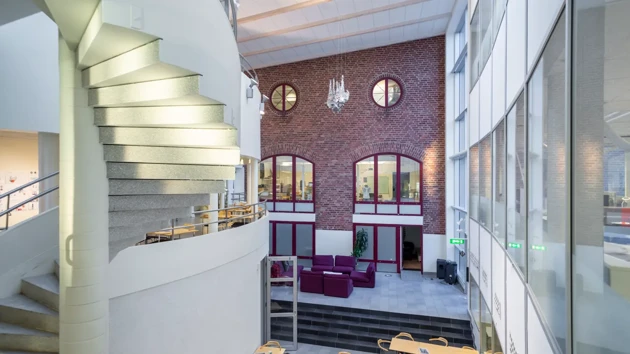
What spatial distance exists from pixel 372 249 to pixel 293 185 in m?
3.47

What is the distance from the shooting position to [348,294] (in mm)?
9672

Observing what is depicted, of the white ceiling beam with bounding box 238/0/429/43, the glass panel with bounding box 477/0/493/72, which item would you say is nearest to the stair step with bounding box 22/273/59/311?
the glass panel with bounding box 477/0/493/72

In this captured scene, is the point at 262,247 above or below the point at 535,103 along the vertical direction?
below

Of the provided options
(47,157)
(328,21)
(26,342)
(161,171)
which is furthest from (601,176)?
(328,21)

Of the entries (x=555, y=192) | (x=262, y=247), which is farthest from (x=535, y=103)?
(x=262, y=247)

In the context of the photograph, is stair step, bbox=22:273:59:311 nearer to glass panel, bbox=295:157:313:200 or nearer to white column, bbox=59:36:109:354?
white column, bbox=59:36:109:354

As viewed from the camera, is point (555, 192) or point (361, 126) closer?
point (555, 192)

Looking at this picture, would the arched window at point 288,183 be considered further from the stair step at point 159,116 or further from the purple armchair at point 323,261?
the stair step at point 159,116

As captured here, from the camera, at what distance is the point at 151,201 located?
338 centimetres

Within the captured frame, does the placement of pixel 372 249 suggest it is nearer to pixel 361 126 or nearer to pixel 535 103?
pixel 361 126

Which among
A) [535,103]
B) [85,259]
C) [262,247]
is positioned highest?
[535,103]

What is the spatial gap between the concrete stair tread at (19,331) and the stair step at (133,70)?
2.35 m

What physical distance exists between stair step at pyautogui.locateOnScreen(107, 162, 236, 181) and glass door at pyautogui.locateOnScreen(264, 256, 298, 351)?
15.7 feet

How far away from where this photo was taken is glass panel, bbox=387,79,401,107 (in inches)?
467
